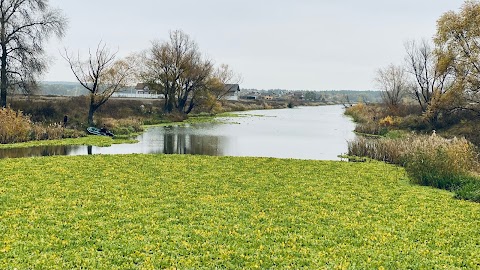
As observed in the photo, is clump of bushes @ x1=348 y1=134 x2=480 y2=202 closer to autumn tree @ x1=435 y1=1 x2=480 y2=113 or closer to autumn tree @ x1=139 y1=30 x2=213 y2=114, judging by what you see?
autumn tree @ x1=435 y1=1 x2=480 y2=113

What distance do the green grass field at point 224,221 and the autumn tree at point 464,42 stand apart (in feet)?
72.2

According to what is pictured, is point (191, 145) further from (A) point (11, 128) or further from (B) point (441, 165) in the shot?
(B) point (441, 165)

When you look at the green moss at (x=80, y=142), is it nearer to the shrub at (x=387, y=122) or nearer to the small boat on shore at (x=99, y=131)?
the small boat on shore at (x=99, y=131)

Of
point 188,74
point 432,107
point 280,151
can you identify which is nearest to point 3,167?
point 280,151

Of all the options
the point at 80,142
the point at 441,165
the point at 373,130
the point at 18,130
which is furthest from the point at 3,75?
the point at 373,130

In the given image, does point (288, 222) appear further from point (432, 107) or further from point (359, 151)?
point (432, 107)

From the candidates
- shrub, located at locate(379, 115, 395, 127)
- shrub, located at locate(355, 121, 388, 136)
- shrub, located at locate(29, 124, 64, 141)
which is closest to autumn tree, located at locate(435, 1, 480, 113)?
shrub, located at locate(355, 121, 388, 136)

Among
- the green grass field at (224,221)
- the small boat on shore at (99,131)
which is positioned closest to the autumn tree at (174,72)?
the small boat on shore at (99,131)

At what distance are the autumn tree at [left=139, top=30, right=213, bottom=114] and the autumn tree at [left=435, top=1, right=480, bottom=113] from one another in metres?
39.2

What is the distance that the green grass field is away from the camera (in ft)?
27.0

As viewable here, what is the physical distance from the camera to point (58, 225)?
9.96 meters

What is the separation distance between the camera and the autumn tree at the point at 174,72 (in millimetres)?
62719

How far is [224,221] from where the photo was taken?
1073cm

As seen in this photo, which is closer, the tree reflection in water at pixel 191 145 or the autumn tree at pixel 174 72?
the tree reflection in water at pixel 191 145
